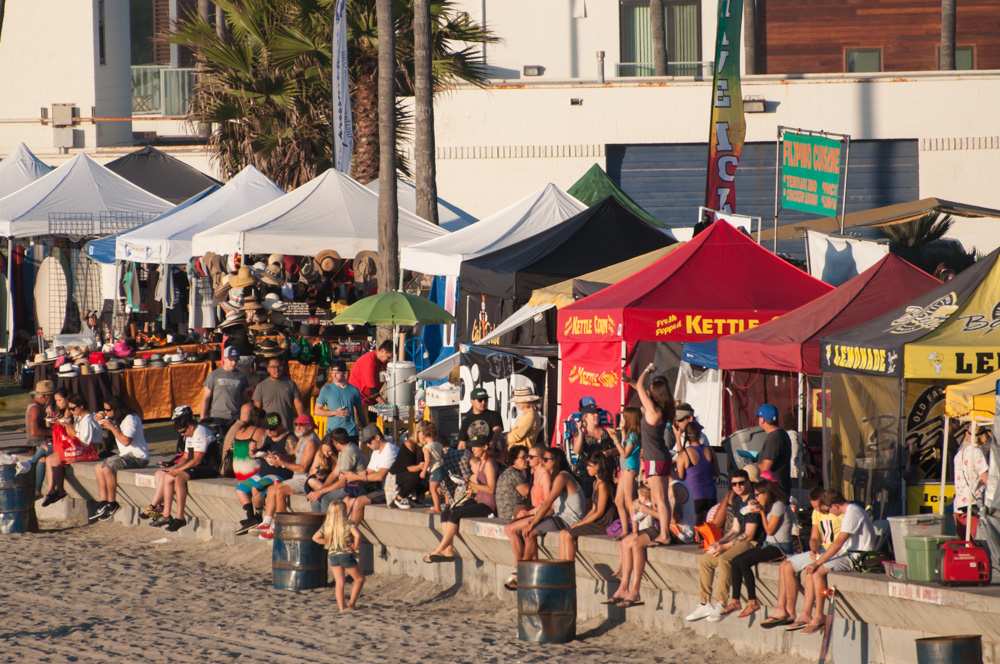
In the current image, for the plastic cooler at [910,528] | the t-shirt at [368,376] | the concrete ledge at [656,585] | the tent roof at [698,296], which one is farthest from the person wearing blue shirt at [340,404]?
the plastic cooler at [910,528]

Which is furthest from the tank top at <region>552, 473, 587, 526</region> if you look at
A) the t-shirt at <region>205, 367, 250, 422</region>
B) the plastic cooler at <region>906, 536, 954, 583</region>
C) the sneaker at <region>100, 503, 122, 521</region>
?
the sneaker at <region>100, 503, 122, 521</region>

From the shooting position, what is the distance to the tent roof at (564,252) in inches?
774

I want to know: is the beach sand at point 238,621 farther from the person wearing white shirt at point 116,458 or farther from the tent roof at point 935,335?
the tent roof at point 935,335

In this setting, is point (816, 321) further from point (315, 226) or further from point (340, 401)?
point (315, 226)

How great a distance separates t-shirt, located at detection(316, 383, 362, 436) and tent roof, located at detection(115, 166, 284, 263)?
20.7 feet

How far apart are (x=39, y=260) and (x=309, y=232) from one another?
850cm

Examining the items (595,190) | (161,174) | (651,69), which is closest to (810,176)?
(595,190)

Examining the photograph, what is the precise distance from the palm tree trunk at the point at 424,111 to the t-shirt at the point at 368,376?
3.98 metres

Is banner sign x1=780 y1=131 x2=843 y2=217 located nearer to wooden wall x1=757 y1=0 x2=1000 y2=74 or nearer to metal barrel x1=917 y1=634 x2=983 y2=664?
metal barrel x1=917 y1=634 x2=983 y2=664

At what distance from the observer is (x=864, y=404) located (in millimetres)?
14375

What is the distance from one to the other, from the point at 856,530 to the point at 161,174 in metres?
22.2

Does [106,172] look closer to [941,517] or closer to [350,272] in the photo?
[350,272]

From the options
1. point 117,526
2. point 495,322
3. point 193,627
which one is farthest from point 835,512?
point 117,526

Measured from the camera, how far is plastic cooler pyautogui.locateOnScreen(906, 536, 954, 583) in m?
11.6
